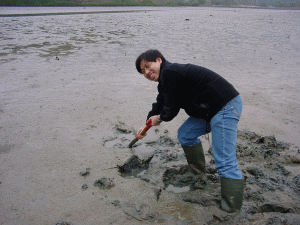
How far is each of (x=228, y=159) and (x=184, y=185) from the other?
2.35 feet

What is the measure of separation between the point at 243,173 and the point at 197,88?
1.18 metres

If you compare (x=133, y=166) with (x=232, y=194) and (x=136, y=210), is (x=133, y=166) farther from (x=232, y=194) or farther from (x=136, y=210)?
(x=232, y=194)

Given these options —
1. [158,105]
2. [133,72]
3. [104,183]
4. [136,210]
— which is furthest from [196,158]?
[133,72]

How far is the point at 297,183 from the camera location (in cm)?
235

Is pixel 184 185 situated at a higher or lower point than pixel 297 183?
lower

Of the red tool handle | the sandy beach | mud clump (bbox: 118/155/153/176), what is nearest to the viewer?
the sandy beach

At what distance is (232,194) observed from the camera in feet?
6.63

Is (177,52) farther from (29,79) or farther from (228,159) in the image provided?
(228,159)

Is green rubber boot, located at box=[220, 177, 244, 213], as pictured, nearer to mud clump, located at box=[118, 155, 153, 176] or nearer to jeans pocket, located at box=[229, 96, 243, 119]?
jeans pocket, located at box=[229, 96, 243, 119]

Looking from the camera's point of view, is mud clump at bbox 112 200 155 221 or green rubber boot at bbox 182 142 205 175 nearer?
mud clump at bbox 112 200 155 221

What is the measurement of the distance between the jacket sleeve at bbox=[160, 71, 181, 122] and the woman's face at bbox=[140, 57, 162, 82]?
175 mm

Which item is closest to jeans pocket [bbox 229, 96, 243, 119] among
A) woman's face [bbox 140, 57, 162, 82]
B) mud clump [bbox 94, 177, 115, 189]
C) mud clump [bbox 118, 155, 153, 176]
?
woman's face [bbox 140, 57, 162, 82]

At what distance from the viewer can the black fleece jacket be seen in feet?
6.63

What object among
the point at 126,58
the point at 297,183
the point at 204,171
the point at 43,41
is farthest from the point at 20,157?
the point at 43,41
